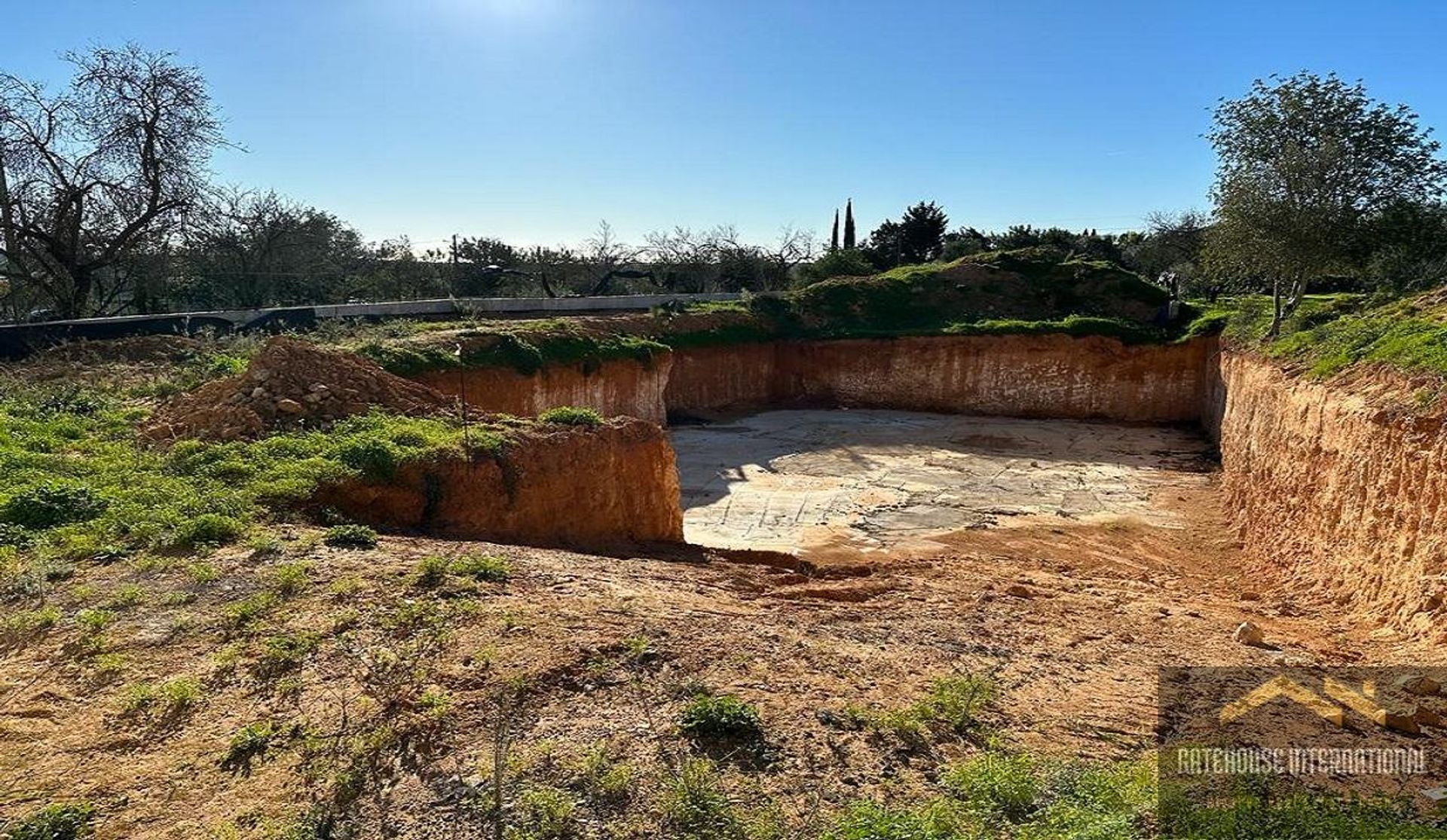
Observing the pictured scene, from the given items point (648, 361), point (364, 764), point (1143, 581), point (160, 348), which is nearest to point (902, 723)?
point (364, 764)

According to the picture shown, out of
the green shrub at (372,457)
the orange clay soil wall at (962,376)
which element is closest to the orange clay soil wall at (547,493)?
the green shrub at (372,457)

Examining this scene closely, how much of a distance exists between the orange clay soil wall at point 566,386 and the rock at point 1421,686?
45.8 ft

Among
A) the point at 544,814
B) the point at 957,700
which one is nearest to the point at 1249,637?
the point at 957,700

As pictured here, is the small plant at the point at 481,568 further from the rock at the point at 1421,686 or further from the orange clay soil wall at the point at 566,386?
the orange clay soil wall at the point at 566,386

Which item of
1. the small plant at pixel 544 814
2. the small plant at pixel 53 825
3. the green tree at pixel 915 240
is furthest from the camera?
the green tree at pixel 915 240

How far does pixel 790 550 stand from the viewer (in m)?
13.7

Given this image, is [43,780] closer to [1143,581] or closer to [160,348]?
[1143,581]

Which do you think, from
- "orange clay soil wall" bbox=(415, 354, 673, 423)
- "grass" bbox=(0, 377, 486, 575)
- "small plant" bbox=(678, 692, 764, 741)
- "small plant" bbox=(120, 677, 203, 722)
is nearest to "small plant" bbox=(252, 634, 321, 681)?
"small plant" bbox=(120, 677, 203, 722)

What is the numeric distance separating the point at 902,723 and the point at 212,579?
5.66 metres

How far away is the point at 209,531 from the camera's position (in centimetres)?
702

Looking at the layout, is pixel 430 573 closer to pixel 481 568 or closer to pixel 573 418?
pixel 481 568

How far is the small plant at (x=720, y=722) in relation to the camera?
4.76 meters

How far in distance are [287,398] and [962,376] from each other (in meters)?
26.6

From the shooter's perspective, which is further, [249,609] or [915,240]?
[915,240]
